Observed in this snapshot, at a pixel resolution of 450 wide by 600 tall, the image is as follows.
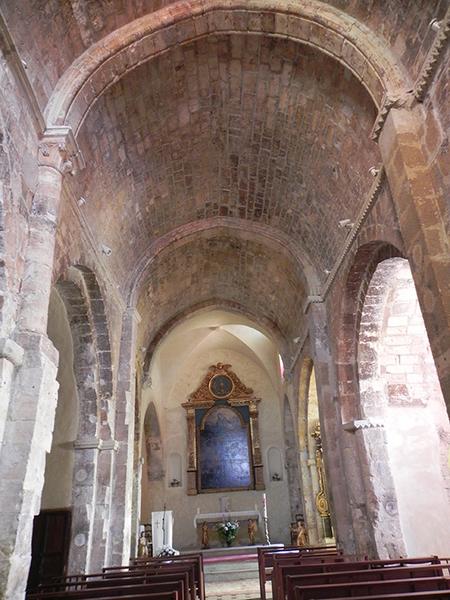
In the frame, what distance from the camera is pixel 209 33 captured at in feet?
20.8

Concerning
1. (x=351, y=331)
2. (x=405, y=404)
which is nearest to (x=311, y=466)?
(x=405, y=404)

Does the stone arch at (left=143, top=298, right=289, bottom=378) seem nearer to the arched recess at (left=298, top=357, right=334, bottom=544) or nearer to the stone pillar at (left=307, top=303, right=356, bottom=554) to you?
the arched recess at (left=298, top=357, right=334, bottom=544)

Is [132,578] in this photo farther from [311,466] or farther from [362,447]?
[311,466]

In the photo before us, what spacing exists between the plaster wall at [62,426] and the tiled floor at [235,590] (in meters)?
Answer: 3.50

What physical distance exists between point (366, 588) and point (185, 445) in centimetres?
1488

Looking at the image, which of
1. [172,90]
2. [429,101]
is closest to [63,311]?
[172,90]

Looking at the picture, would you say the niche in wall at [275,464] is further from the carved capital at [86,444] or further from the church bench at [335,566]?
the church bench at [335,566]

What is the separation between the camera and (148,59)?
20.4 feet

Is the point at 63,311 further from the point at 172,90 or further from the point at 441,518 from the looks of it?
the point at 441,518

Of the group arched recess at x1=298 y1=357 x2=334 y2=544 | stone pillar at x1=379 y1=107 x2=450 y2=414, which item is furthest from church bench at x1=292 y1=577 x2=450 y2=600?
arched recess at x1=298 y1=357 x2=334 y2=544

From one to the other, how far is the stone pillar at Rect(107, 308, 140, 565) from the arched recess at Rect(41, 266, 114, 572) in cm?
36

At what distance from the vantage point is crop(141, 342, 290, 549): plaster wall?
17.0 m

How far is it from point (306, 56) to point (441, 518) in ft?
23.6

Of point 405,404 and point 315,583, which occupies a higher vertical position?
point 405,404
